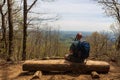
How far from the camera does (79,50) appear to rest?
12875 mm

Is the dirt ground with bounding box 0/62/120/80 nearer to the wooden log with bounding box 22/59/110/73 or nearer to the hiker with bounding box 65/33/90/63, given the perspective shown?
the wooden log with bounding box 22/59/110/73

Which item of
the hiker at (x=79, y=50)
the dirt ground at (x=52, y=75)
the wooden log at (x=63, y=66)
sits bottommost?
the dirt ground at (x=52, y=75)

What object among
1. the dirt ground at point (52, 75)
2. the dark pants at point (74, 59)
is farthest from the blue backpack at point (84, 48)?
the dirt ground at point (52, 75)

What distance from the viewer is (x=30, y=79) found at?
444 inches

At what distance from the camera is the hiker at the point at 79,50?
41.8 ft

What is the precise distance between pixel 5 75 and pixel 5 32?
601 inches

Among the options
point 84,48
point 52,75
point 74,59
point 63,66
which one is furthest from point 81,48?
point 52,75

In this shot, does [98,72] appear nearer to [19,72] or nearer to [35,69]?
[35,69]

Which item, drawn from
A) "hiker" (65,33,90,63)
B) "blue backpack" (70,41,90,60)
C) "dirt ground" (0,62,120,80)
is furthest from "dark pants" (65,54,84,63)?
"dirt ground" (0,62,120,80)

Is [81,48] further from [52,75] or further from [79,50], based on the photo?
[52,75]

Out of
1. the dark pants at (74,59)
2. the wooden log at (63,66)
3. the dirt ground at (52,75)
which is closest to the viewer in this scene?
the dirt ground at (52,75)

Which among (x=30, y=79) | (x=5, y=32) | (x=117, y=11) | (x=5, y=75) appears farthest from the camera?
(x=117, y=11)

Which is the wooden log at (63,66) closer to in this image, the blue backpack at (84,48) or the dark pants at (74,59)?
the dark pants at (74,59)

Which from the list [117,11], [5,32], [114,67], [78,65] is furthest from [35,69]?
A: [117,11]
